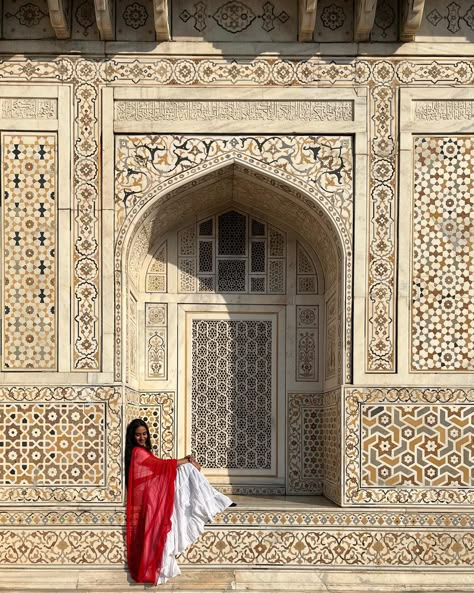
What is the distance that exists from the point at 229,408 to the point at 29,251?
202 centimetres

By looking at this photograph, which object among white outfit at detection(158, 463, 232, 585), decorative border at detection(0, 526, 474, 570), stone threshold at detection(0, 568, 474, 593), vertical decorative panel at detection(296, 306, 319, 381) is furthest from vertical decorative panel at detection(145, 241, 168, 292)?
stone threshold at detection(0, 568, 474, 593)

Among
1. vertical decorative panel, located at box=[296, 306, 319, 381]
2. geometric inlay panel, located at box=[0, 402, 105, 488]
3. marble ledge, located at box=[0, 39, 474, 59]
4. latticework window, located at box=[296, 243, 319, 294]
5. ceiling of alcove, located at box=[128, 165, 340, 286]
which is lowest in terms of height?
geometric inlay panel, located at box=[0, 402, 105, 488]

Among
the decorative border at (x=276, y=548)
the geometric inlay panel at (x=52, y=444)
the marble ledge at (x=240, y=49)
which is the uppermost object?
the marble ledge at (x=240, y=49)

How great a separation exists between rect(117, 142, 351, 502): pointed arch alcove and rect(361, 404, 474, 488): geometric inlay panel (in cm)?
69

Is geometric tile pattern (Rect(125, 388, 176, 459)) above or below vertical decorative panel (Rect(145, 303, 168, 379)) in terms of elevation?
below

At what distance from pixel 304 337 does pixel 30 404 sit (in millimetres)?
2252

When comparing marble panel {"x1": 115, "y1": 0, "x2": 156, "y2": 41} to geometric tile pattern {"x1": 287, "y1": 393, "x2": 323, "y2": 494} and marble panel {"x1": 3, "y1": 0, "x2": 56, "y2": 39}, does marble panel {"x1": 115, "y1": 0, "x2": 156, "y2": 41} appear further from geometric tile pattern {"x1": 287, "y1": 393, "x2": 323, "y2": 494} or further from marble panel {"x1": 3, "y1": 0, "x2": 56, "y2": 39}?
geometric tile pattern {"x1": 287, "y1": 393, "x2": 323, "y2": 494}

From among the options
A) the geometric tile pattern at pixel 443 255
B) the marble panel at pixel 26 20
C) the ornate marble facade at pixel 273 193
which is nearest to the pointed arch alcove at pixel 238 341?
the ornate marble facade at pixel 273 193

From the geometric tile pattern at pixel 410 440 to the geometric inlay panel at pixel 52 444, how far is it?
5.88 feet

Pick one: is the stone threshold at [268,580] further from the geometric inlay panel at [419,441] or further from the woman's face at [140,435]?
the woman's face at [140,435]

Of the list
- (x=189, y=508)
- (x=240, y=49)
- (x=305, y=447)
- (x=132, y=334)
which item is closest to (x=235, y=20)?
(x=240, y=49)

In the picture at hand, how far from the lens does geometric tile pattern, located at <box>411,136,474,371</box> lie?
6.35 metres

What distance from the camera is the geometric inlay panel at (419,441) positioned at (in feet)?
20.5

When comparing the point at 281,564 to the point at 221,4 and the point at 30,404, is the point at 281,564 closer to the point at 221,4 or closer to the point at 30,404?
the point at 30,404
